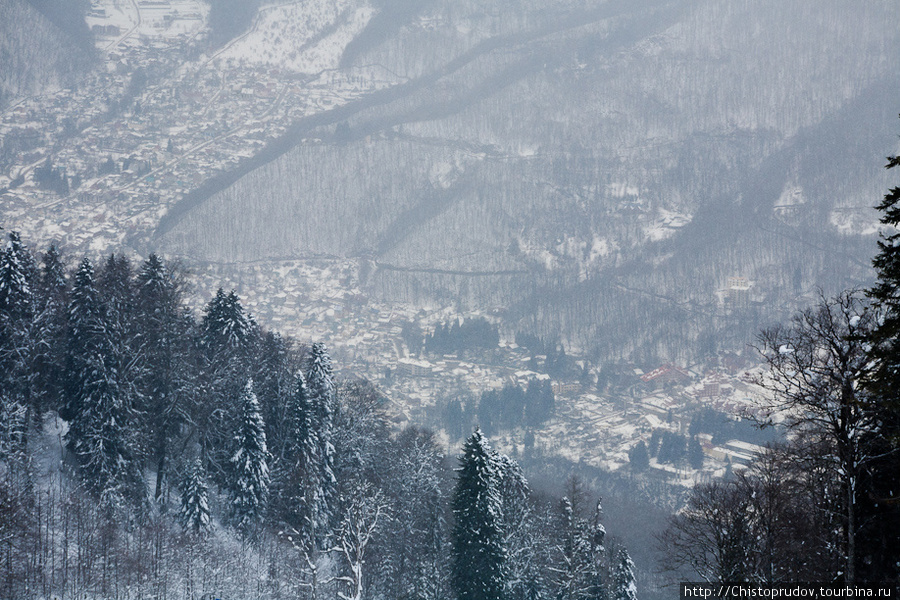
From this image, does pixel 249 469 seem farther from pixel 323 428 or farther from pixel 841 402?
pixel 841 402

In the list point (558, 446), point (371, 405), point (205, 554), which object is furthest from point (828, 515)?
point (558, 446)

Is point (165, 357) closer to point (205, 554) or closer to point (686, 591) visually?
point (205, 554)

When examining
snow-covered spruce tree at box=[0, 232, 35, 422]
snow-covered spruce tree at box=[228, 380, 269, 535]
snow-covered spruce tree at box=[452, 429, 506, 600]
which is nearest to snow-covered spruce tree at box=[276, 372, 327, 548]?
snow-covered spruce tree at box=[228, 380, 269, 535]

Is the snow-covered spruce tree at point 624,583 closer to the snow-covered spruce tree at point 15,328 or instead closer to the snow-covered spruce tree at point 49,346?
the snow-covered spruce tree at point 49,346

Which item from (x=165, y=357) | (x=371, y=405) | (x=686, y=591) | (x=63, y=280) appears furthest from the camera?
(x=371, y=405)

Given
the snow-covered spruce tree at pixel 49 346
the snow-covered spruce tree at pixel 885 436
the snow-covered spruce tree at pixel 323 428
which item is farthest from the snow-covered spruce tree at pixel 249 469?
the snow-covered spruce tree at pixel 885 436

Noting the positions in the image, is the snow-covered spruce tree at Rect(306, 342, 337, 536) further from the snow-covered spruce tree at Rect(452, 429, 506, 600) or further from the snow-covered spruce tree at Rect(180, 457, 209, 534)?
the snow-covered spruce tree at Rect(452, 429, 506, 600)
